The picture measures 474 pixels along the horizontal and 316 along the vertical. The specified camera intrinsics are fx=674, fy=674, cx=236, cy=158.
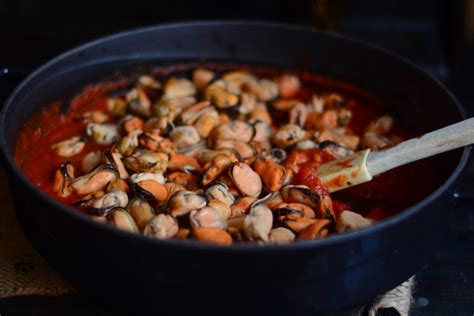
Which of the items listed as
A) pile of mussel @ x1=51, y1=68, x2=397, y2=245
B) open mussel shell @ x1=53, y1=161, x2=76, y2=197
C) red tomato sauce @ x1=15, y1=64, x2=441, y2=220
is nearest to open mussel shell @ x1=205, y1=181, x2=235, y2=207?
pile of mussel @ x1=51, y1=68, x2=397, y2=245

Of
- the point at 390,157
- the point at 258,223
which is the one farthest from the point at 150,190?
the point at 390,157

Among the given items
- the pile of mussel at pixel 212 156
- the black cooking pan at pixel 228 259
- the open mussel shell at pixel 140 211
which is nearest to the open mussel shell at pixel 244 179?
the pile of mussel at pixel 212 156

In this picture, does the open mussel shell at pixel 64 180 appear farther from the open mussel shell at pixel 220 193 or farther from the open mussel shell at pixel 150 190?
the open mussel shell at pixel 220 193

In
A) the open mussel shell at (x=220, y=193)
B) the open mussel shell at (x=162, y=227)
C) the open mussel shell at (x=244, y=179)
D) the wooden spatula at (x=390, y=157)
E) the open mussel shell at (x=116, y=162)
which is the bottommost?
the open mussel shell at (x=162, y=227)

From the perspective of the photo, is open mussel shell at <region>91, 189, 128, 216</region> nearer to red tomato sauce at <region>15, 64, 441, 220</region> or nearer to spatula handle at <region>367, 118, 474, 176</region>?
red tomato sauce at <region>15, 64, 441, 220</region>

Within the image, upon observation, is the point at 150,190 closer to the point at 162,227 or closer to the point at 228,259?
the point at 162,227

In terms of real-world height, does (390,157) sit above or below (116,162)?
above

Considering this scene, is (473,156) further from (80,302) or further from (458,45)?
(80,302)
